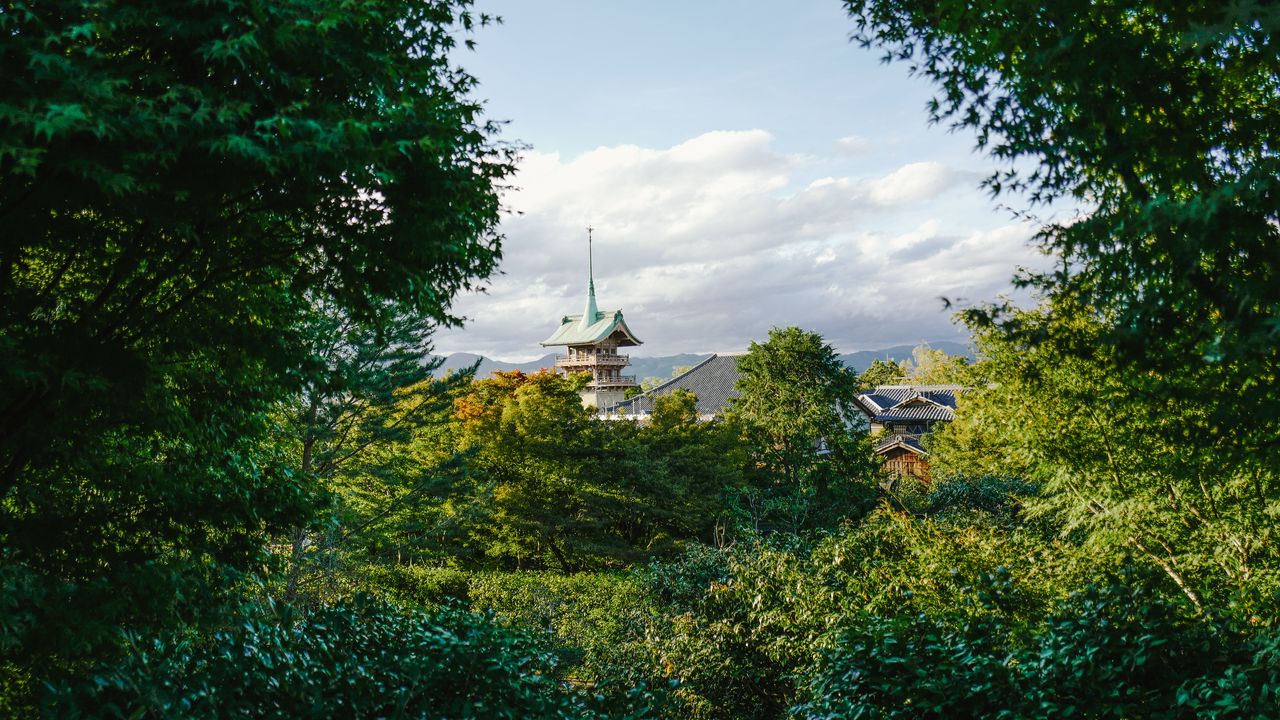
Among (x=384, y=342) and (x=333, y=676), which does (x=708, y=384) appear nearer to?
(x=384, y=342)

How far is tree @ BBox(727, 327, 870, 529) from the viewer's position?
77.5 ft

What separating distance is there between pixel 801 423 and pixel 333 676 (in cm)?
2139

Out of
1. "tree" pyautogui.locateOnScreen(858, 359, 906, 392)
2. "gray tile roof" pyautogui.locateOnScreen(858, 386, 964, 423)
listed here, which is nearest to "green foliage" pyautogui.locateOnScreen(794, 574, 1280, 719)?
"gray tile roof" pyautogui.locateOnScreen(858, 386, 964, 423)

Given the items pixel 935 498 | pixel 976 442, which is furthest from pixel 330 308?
pixel 976 442

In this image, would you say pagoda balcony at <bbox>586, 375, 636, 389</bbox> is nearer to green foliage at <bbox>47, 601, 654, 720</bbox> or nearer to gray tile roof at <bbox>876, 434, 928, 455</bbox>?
gray tile roof at <bbox>876, 434, 928, 455</bbox>

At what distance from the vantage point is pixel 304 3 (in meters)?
3.70

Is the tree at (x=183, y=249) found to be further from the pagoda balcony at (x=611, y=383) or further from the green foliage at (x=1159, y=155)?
the pagoda balcony at (x=611, y=383)

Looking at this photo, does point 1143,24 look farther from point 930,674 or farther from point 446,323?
point 446,323

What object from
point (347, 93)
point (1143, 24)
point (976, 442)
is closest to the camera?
point (1143, 24)

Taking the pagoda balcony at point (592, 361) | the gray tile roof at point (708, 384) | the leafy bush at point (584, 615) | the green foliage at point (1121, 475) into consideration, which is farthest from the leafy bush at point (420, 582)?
the pagoda balcony at point (592, 361)

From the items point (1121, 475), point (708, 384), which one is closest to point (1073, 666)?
point (1121, 475)

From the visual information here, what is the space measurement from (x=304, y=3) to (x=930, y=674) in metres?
5.27

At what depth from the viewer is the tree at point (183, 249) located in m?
3.57

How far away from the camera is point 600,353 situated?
4606 centimetres
